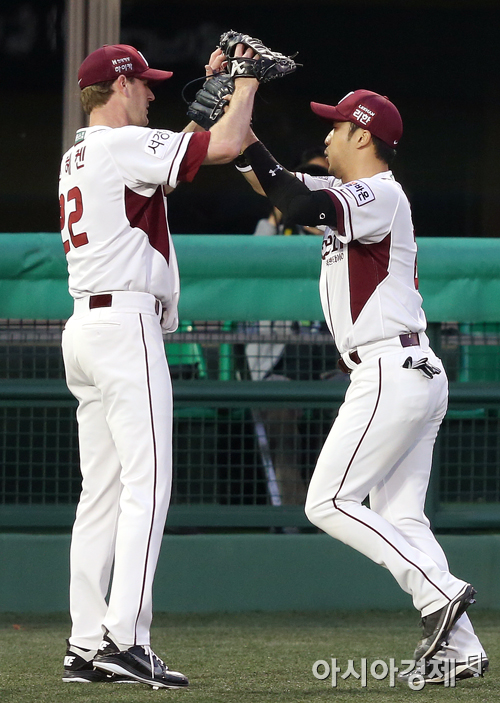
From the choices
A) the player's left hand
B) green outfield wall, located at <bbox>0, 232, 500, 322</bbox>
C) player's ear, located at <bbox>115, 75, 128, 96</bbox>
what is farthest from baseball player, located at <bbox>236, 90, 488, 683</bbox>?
green outfield wall, located at <bbox>0, 232, 500, 322</bbox>

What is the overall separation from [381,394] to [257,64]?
106cm

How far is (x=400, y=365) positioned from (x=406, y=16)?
6.51 m

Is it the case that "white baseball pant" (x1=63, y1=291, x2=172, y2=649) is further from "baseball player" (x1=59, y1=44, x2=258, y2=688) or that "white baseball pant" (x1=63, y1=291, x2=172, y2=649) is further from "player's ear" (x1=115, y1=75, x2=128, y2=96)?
"player's ear" (x1=115, y1=75, x2=128, y2=96)

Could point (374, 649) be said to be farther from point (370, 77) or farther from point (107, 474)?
point (370, 77)

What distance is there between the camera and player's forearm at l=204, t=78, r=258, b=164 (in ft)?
10.9

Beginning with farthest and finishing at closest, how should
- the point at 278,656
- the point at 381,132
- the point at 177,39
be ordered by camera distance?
1. the point at 177,39
2. the point at 278,656
3. the point at 381,132

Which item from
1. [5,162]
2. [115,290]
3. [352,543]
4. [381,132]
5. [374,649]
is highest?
[5,162]

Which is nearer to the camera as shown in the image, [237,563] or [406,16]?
[237,563]

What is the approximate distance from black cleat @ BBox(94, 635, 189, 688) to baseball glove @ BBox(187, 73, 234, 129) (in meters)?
1.58

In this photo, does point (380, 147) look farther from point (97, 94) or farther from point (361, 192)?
point (97, 94)

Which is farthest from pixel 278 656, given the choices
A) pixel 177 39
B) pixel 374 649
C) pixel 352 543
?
pixel 177 39

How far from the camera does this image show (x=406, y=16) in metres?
9.28

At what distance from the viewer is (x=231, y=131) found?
3334mm

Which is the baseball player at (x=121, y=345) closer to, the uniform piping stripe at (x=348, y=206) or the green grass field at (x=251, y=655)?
the green grass field at (x=251, y=655)
